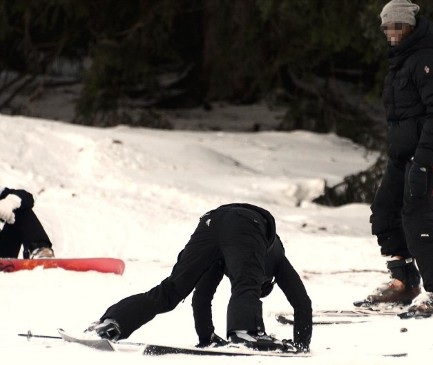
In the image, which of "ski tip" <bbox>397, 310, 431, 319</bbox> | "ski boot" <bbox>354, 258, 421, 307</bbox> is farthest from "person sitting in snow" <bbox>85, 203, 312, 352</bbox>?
"ski boot" <bbox>354, 258, 421, 307</bbox>

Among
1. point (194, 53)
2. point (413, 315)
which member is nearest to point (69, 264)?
point (413, 315)

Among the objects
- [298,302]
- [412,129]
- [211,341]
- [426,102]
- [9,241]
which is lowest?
[9,241]

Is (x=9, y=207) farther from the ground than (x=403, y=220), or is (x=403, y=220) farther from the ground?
(x=403, y=220)

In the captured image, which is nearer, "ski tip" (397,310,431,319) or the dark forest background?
"ski tip" (397,310,431,319)

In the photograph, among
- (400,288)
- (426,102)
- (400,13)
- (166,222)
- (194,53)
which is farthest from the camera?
(194,53)

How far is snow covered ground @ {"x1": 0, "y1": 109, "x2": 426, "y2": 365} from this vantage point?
6.14m

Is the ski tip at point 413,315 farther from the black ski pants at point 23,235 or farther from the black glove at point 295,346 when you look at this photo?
the black ski pants at point 23,235

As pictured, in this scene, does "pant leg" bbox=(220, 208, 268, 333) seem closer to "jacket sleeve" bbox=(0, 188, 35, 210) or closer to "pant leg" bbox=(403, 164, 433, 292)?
"pant leg" bbox=(403, 164, 433, 292)

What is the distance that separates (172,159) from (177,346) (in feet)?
20.2

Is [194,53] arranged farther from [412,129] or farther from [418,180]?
[418,180]

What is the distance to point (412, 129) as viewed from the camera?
685cm

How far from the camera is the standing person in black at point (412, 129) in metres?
6.71

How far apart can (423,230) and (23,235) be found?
2.75 m

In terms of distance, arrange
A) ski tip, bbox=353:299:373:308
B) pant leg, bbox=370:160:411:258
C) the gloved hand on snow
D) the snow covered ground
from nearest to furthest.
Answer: the snow covered ground
pant leg, bbox=370:160:411:258
ski tip, bbox=353:299:373:308
the gloved hand on snow
